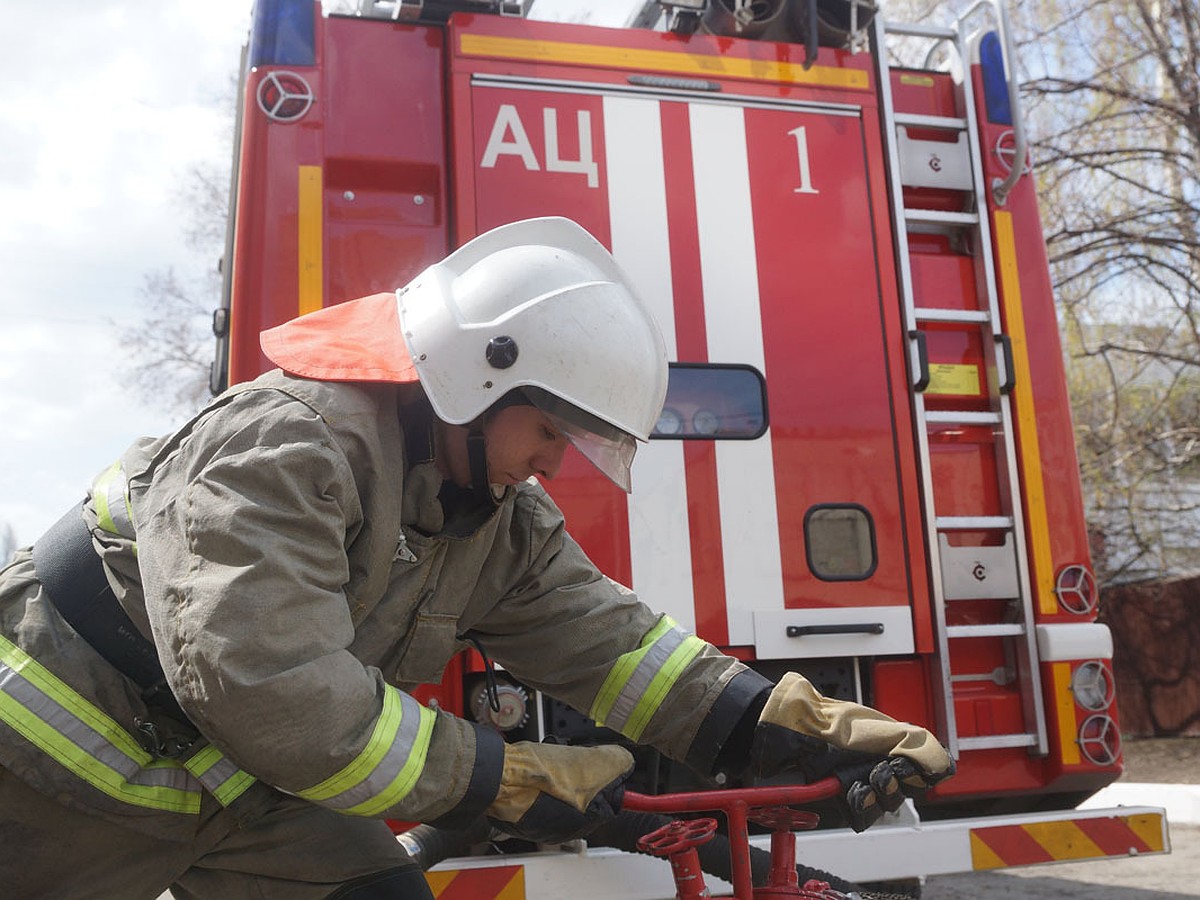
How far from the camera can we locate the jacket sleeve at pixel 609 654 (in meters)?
2.52

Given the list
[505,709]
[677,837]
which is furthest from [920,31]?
[677,837]

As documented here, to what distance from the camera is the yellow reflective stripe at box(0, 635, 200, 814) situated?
6.59 ft

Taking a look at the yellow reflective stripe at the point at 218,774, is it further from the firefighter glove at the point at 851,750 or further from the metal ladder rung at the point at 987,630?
the metal ladder rung at the point at 987,630

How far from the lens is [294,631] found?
1.80 metres

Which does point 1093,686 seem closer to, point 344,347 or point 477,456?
point 477,456

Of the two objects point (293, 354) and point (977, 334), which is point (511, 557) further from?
point (977, 334)

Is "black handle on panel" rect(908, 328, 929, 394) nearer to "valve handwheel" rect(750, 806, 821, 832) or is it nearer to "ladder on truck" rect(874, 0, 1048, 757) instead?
"ladder on truck" rect(874, 0, 1048, 757)

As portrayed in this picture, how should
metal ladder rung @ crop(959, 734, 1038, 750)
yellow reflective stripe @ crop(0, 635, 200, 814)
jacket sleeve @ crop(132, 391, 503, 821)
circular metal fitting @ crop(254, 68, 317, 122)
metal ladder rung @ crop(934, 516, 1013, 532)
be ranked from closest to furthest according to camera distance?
jacket sleeve @ crop(132, 391, 503, 821) < yellow reflective stripe @ crop(0, 635, 200, 814) < circular metal fitting @ crop(254, 68, 317, 122) < metal ladder rung @ crop(959, 734, 1038, 750) < metal ladder rung @ crop(934, 516, 1013, 532)

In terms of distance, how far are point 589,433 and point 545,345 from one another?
173mm

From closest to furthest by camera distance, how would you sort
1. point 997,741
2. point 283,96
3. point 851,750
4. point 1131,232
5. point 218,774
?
point 218,774, point 851,750, point 283,96, point 997,741, point 1131,232

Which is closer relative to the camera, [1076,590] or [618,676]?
[618,676]

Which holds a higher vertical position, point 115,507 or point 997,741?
point 115,507

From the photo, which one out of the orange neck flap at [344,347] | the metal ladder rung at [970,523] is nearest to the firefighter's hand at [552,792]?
the orange neck flap at [344,347]

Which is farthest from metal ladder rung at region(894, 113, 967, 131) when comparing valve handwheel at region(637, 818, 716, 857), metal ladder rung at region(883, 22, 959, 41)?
valve handwheel at region(637, 818, 716, 857)
